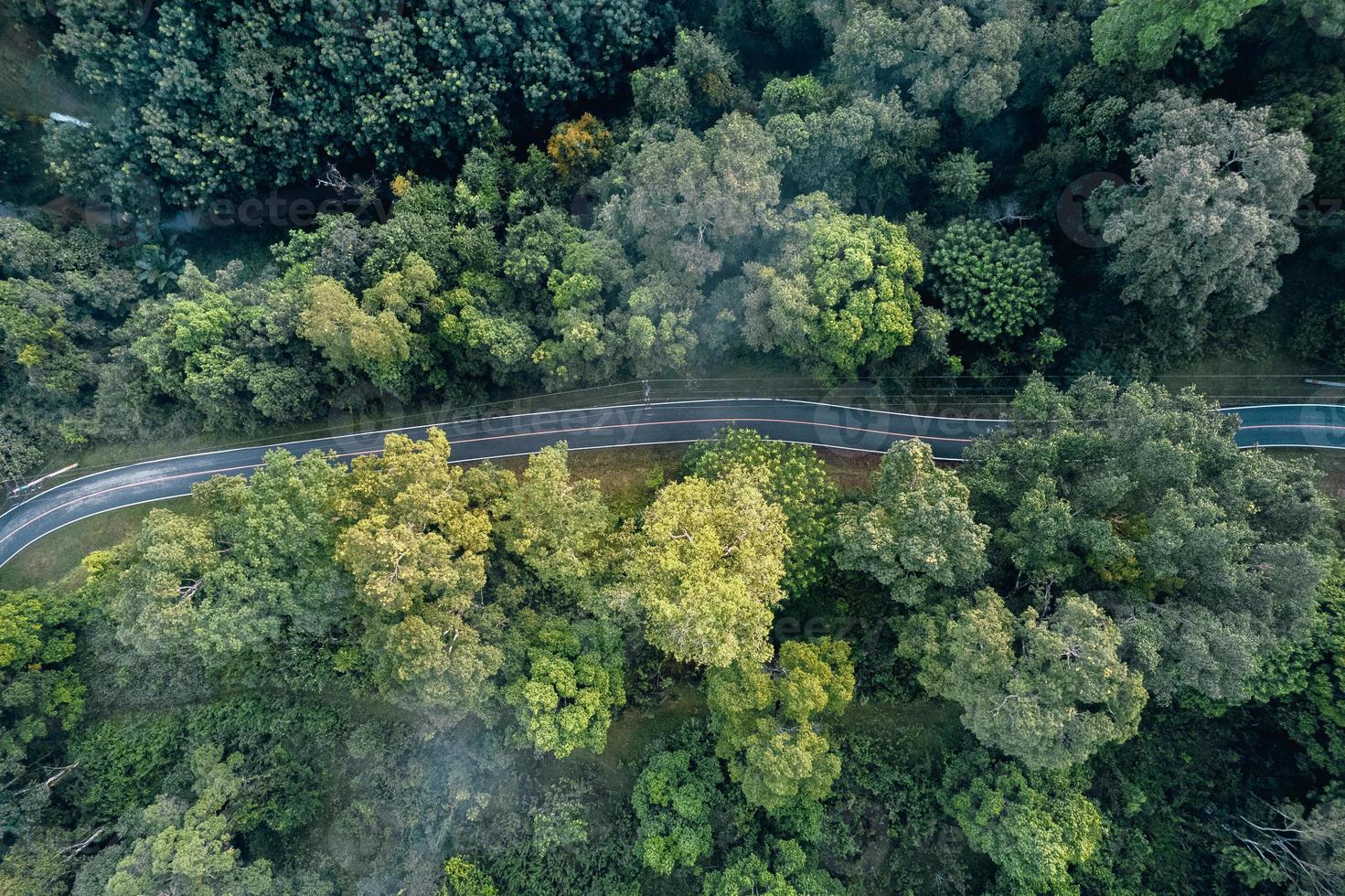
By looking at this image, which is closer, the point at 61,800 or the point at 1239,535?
the point at 1239,535

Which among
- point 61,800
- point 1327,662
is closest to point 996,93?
point 1327,662

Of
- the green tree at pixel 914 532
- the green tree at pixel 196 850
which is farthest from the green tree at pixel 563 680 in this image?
the green tree at pixel 196 850

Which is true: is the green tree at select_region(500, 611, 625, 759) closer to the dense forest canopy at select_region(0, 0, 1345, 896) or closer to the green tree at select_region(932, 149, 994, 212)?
the dense forest canopy at select_region(0, 0, 1345, 896)

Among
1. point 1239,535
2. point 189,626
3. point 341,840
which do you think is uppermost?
point 1239,535

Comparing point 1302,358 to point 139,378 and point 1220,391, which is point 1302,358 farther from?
point 139,378

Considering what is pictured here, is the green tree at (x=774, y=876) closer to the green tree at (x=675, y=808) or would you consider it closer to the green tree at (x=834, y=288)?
the green tree at (x=675, y=808)

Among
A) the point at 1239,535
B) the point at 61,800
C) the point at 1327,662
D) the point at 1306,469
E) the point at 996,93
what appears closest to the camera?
the point at 1239,535

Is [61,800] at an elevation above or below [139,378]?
below
